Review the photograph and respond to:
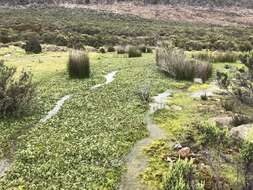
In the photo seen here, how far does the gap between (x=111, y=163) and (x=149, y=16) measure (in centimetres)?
6926

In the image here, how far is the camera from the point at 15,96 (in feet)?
39.7

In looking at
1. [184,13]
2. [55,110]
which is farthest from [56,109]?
[184,13]

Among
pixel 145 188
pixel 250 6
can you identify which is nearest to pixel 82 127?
pixel 145 188

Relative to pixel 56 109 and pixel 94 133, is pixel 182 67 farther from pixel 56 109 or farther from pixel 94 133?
pixel 94 133

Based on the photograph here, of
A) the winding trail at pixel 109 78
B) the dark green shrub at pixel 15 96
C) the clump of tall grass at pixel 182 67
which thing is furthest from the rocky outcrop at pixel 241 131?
the clump of tall grass at pixel 182 67

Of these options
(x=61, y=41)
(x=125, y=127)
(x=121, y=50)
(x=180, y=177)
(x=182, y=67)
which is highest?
(x=180, y=177)

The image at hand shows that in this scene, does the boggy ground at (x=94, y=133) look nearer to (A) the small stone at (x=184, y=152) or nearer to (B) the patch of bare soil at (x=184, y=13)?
(A) the small stone at (x=184, y=152)

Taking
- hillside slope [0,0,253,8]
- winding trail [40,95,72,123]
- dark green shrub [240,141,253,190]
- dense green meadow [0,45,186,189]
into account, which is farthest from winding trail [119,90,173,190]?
hillside slope [0,0,253,8]

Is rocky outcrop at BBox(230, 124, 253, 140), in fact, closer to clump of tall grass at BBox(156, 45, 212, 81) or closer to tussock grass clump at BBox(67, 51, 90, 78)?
clump of tall grass at BBox(156, 45, 212, 81)

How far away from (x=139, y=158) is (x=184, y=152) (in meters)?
0.94

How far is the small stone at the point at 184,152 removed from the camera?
31.0ft

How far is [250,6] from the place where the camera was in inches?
3802

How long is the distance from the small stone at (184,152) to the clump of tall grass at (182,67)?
848 centimetres

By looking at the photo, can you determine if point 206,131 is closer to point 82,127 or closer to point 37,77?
point 82,127
